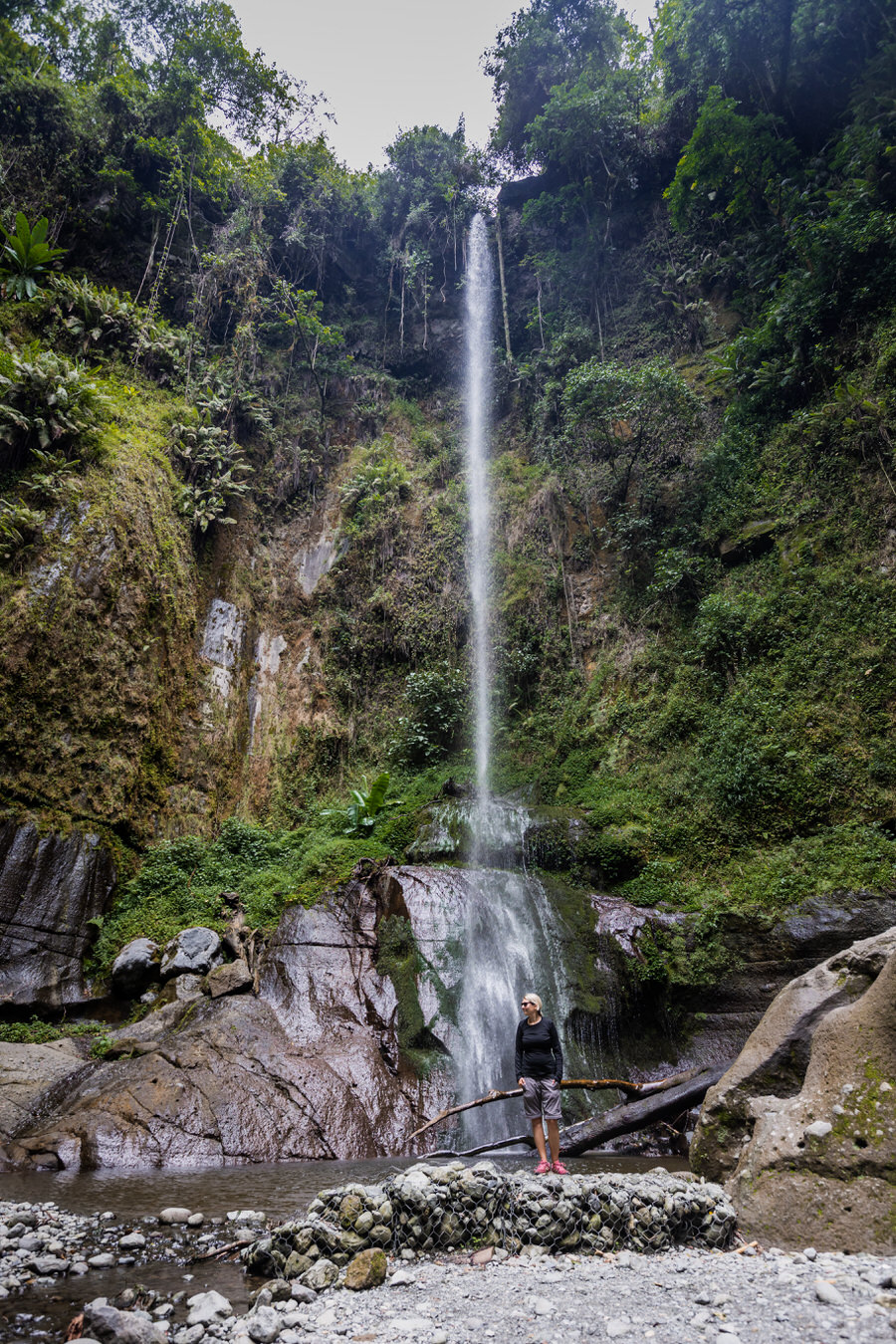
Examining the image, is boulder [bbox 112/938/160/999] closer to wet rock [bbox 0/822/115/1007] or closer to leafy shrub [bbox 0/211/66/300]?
wet rock [bbox 0/822/115/1007]

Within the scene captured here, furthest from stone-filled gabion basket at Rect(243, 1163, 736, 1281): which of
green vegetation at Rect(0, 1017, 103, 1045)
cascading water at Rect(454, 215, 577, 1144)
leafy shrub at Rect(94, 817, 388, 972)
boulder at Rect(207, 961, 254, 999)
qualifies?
green vegetation at Rect(0, 1017, 103, 1045)

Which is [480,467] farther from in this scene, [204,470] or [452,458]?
[204,470]

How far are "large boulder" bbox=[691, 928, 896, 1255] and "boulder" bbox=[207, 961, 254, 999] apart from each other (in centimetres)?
605

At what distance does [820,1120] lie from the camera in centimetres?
376

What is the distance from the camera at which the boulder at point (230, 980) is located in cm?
871

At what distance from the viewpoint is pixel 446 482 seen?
66.0 ft

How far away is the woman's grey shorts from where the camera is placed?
195 inches

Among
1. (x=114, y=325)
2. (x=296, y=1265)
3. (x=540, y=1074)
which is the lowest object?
(x=296, y=1265)

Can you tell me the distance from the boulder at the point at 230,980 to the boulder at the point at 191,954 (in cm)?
83

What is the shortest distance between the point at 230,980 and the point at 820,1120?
7279 millimetres

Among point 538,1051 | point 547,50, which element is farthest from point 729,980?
point 547,50

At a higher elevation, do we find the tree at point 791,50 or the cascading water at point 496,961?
the tree at point 791,50

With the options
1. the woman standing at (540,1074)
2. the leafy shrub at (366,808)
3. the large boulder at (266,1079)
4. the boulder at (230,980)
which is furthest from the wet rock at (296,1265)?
the leafy shrub at (366,808)

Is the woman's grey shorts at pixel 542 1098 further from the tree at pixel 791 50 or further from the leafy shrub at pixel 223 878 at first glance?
the tree at pixel 791 50
